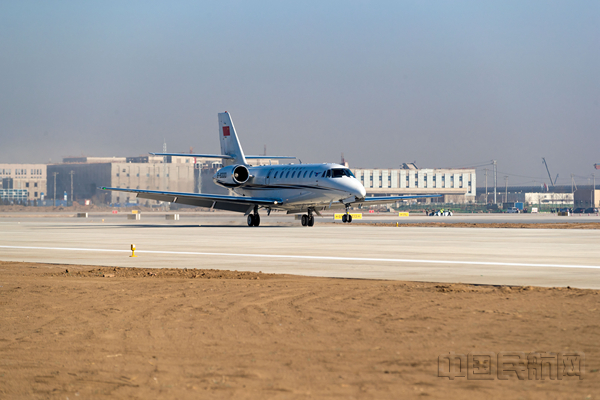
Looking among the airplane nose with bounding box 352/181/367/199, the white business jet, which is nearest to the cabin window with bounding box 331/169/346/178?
the white business jet

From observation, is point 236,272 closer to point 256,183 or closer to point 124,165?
point 256,183

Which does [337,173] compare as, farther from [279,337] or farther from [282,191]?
[279,337]

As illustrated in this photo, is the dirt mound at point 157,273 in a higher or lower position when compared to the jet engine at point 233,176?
lower

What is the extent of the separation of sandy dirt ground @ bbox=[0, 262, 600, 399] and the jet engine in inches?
1351

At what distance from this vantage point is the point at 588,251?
2242 centimetres

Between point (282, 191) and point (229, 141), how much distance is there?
9.15m

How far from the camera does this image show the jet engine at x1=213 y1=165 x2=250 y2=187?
47972 millimetres

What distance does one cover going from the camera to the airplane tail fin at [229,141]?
51719 millimetres

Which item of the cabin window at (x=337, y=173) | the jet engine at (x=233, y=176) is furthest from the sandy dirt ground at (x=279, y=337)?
the jet engine at (x=233, y=176)

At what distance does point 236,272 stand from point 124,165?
600 feet

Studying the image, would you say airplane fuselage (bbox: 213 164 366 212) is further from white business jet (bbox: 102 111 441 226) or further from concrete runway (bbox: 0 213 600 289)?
concrete runway (bbox: 0 213 600 289)

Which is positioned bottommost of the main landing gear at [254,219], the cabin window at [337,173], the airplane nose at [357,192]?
the main landing gear at [254,219]

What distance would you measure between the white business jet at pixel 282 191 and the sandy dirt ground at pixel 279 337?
28115 millimetres

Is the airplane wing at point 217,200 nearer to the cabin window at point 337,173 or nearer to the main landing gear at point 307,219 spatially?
the main landing gear at point 307,219
